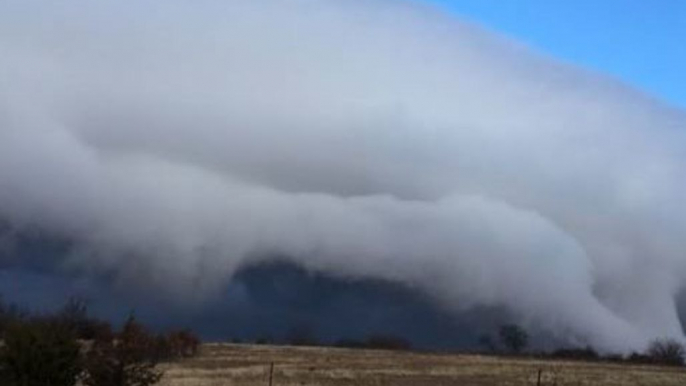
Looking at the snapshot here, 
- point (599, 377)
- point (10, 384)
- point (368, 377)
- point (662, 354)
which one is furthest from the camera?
point (662, 354)

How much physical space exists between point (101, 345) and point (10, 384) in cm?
268

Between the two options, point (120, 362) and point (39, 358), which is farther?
point (120, 362)

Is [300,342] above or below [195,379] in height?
above

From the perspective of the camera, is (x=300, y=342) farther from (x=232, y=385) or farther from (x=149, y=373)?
(x=149, y=373)

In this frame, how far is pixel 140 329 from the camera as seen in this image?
92.8 ft

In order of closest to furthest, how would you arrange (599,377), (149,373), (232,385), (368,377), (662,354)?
(149,373) → (232,385) → (368,377) → (599,377) → (662,354)

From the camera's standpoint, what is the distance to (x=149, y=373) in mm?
27438

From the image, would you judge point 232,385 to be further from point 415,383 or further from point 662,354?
point 662,354

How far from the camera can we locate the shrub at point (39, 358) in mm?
26109

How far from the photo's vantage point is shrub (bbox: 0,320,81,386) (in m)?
26.1

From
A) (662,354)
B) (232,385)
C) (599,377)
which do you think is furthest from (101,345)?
(662,354)

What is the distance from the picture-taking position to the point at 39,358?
85.9ft

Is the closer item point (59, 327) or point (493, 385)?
point (59, 327)

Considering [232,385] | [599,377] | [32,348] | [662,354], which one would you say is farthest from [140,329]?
[662,354]
